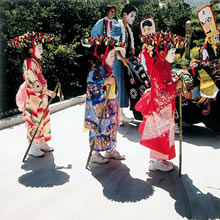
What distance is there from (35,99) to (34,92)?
10cm

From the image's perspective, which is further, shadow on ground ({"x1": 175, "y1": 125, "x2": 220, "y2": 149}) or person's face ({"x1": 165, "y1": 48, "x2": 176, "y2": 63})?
shadow on ground ({"x1": 175, "y1": 125, "x2": 220, "y2": 149})

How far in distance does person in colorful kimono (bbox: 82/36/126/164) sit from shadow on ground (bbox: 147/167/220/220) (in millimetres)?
676

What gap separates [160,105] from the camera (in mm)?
3342

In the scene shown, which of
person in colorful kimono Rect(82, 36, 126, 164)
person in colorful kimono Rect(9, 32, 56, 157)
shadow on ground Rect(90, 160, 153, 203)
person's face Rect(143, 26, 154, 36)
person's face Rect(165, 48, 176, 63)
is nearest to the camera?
shadow on ground Rect(90, 160, 153, 203)

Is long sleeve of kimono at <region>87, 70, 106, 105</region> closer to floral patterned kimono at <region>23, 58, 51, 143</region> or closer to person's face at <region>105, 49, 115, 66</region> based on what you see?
person's face at <region>105, 49, 115, 66</region>

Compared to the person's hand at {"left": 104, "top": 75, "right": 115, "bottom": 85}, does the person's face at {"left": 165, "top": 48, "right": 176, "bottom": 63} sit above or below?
above

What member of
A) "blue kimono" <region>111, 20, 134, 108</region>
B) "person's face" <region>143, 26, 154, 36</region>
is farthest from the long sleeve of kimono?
"person's face" <region>143, 26, 154, 36</region>

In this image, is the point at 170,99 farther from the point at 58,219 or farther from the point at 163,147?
the point at 58,219

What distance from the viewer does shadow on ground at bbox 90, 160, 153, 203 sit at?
3.04 metres

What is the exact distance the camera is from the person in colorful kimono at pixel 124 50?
15.5 ft

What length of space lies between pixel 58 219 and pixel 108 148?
1187 mm

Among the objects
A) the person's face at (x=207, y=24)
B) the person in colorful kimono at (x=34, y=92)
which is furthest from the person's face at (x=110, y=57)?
the person's face at (x=207, y=24)

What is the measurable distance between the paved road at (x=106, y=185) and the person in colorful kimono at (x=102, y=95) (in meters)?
0.38

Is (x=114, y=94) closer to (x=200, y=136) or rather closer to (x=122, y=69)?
(x=122, y=69)
